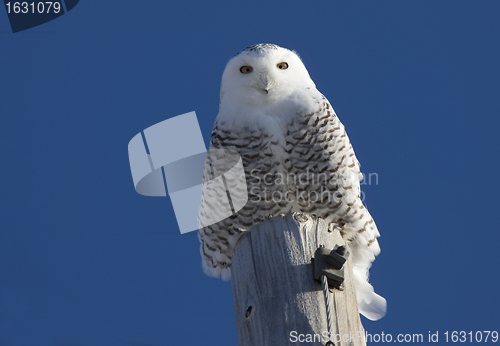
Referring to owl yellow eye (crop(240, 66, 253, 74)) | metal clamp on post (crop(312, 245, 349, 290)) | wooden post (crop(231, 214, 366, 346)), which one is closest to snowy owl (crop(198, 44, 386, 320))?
owl yellow eye (crop(240, 66, 253, 74))

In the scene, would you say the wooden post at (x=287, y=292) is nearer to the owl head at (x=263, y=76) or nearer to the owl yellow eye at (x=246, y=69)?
the owl head at (x=263, y=76)

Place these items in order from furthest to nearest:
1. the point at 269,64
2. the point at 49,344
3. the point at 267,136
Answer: the point at 49,344 → the point at 269,64 → the point at 267,136

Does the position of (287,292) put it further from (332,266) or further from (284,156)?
(284,156)

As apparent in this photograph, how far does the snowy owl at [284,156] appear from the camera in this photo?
11.1ft

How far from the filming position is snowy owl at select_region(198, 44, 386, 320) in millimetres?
3377

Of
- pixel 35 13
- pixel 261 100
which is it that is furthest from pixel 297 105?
pixel 35 13

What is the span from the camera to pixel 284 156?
337 centimetres

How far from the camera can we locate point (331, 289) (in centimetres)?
219

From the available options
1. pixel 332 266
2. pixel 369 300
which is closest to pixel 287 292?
pixel 332 266

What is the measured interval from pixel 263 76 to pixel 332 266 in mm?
1796

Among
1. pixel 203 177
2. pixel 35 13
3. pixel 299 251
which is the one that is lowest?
pixel 299 251

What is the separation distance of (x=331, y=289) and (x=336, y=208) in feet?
4.35

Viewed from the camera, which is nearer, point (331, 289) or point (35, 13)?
point (331, 289)

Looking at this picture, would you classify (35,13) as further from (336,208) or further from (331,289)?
(331,289)
